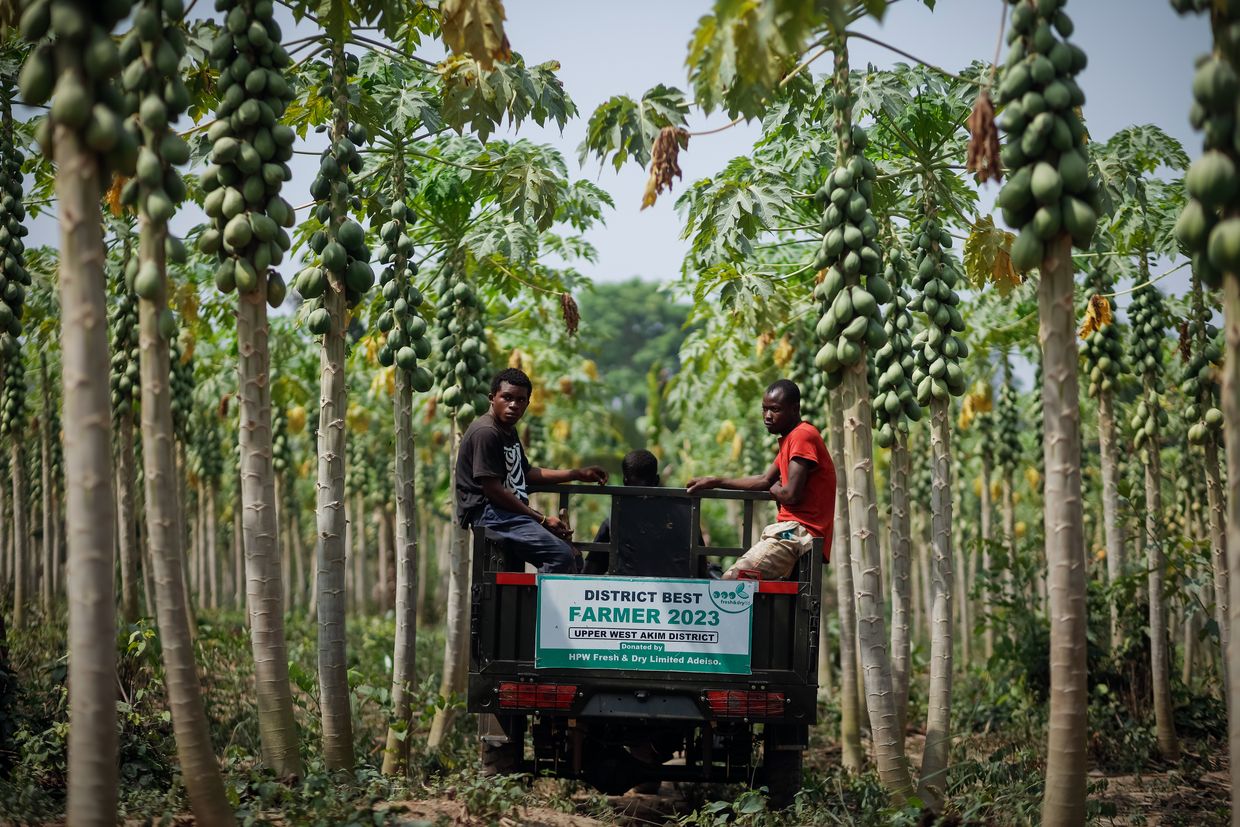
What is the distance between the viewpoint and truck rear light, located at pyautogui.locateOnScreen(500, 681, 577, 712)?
8.29 metres

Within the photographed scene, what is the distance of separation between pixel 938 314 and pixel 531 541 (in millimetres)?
4180

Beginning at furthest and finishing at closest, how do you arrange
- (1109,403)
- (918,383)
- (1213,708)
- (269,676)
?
(1109,403) < (1213,708) < (918,383) < (269,676)

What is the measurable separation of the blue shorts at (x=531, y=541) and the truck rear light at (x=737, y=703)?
1366mm

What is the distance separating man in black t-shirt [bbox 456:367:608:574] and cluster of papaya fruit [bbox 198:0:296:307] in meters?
2.08

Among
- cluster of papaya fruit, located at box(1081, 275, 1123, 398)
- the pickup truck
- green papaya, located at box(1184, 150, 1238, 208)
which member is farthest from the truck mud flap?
cluster of papaya fruit, located at box(1081, 275, 1123, 398)

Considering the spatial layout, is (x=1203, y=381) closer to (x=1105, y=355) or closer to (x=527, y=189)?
(x=1105, y=355)

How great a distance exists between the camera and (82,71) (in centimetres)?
593

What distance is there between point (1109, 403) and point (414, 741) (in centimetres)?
904

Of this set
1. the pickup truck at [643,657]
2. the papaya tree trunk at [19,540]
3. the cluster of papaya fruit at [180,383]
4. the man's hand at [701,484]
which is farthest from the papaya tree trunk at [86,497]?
the papaya tree trunk at [19,540]

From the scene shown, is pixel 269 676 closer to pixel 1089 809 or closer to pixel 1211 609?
pixel 1089 809

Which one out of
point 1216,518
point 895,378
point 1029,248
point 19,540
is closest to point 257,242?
point 1029,248

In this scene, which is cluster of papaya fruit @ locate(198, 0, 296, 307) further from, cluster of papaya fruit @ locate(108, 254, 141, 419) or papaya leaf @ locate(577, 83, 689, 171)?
cluster of papaya fruit @ locate(108, 254, 141, 419)

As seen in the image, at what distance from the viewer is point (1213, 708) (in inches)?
531

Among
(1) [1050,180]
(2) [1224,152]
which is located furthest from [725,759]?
(2) [1224,152]
